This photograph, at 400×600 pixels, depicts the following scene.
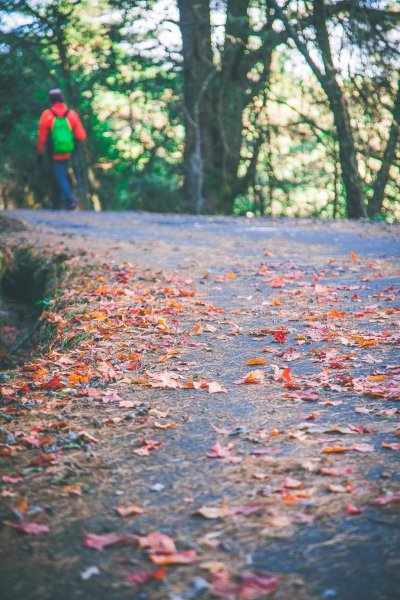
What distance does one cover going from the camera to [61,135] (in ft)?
42.0

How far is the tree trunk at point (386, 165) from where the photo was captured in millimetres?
13211

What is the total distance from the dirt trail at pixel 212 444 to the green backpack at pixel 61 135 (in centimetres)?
715

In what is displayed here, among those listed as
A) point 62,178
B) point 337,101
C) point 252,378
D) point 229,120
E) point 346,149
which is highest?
point 229,120

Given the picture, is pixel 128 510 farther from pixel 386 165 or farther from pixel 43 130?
pixel 386 165

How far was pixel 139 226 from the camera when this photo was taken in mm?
11594

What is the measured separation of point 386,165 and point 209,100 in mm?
5336

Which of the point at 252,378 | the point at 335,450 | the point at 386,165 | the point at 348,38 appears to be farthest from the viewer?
the point at 386,165

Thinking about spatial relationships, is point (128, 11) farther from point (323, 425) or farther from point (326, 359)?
point (323, 425)

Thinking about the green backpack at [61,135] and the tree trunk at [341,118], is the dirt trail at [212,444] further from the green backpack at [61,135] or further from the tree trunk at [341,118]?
the tree trunk at [341,118]

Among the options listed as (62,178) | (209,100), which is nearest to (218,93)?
(209,100)

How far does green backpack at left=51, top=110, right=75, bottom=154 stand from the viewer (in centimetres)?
1277

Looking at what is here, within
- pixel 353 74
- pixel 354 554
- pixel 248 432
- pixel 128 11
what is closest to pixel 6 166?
pixel 128 11

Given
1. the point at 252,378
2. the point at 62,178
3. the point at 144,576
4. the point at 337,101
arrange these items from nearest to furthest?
1. the point at 144,576
2. the point at 252,378
3. the point at 62,178
4. the point at 337,101

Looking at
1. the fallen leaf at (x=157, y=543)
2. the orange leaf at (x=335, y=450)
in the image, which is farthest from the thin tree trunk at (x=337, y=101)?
the fallen leaf at (x=157, y=543)
